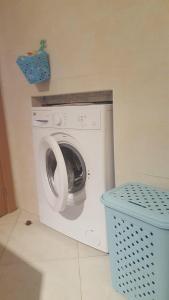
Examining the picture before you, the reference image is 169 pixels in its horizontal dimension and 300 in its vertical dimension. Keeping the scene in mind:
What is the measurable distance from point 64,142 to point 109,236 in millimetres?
583

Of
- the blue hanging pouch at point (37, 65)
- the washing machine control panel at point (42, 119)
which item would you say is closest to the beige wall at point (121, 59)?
the blue hanging pouch at point (37, 65)

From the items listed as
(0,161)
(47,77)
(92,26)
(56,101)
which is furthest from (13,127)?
(92,26)

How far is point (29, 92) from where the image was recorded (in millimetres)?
1646

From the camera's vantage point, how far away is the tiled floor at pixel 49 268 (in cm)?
114

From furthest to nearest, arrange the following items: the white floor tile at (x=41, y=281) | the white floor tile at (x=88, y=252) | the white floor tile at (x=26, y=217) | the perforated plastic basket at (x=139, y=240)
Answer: the white floor tile at (x=26, y=217), the white floor tile at (x=88, y=252), the white floor tile at (x=41, y=281), the perforated plastic basket at (x=139, y=240)

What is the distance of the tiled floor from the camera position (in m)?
1.14

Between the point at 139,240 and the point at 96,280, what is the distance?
46 cm

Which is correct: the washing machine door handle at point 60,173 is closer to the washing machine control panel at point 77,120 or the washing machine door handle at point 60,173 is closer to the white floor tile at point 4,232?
the washing machine control panel at point 77,120

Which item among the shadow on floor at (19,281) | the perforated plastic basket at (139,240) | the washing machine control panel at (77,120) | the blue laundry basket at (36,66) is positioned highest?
the blue laundry basket at (36,66)

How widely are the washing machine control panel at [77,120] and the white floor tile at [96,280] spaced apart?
0.78 meters

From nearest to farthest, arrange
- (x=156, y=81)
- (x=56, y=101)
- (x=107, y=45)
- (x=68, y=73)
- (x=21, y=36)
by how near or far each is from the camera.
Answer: (x=156, y=81)
(x=107, y=45)
(x=68, y=73)
(x=21, y=36)
(x=56, y=101)

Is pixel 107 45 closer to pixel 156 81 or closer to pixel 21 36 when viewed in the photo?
pixel 156 81

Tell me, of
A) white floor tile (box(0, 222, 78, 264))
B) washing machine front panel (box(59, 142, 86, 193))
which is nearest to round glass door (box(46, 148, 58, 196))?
washing machine front panel (box(59, 142, 86, 193))

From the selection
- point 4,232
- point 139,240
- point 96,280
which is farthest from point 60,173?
point 4,232
